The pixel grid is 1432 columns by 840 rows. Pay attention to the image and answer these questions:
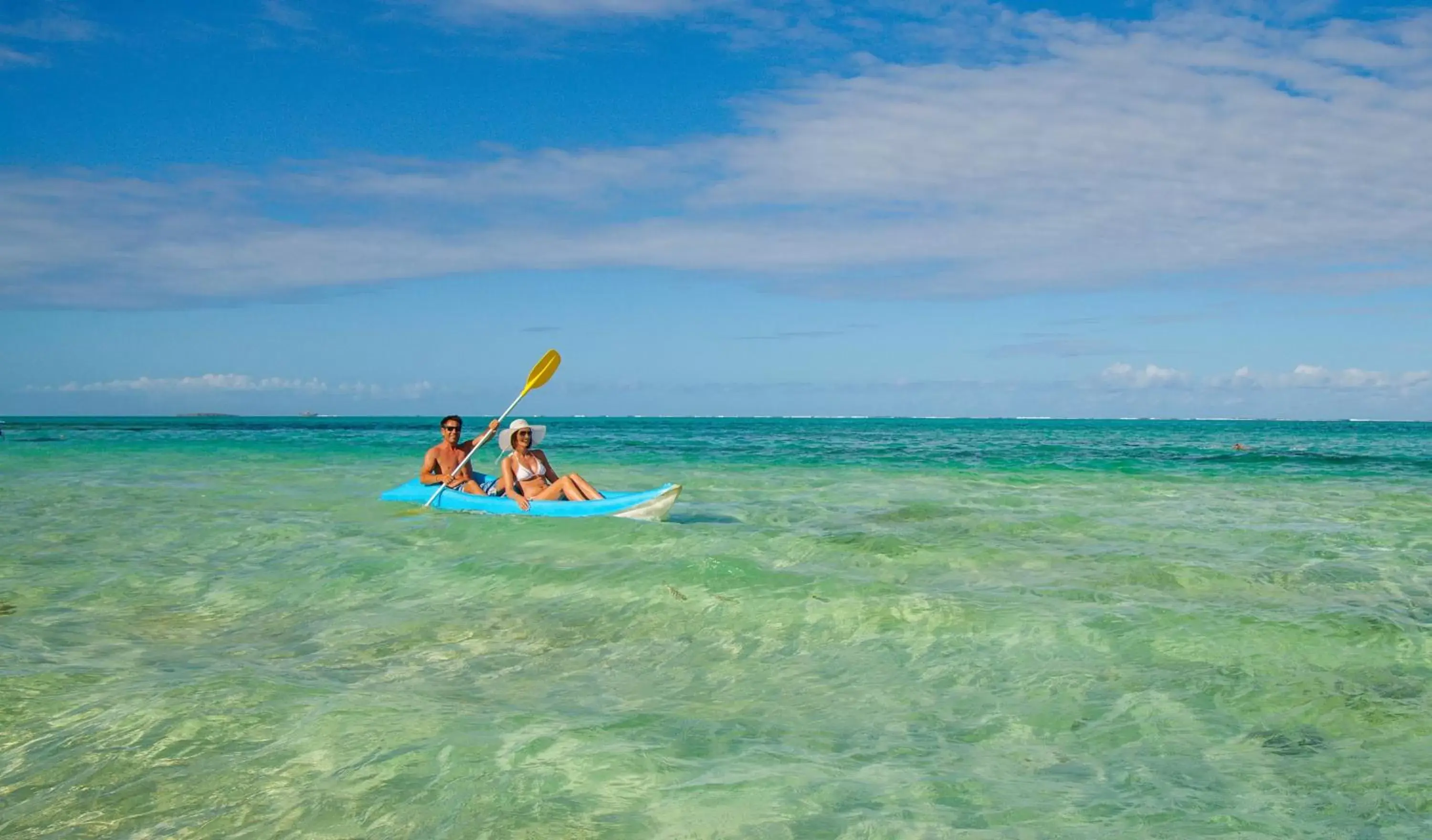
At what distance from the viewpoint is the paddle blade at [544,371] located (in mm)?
15883

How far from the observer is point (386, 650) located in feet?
24.1

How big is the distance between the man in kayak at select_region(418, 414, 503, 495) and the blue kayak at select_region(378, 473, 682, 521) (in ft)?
0.84

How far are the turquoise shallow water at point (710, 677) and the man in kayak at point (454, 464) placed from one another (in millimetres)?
670

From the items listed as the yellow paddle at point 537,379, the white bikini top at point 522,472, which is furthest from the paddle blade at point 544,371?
the white bikini top at point 522,472

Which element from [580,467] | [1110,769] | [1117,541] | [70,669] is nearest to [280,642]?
[70,669]

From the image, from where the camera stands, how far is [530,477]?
13680 millimetres

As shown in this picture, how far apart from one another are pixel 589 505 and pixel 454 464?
3.40m

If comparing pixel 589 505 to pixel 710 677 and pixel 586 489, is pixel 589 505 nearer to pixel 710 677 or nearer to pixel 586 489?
pixel 586 489

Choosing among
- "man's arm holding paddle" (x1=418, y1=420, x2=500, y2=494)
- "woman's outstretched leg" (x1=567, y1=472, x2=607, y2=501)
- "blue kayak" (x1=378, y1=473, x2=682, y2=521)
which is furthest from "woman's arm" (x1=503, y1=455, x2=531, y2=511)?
"man's arm holding paddle" (x1=418, y1=420, x2=500, y2=494)

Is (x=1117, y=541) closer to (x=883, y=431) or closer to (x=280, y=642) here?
(x=280, y=642)

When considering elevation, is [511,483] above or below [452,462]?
below

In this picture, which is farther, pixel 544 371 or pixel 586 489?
pixel 544 371

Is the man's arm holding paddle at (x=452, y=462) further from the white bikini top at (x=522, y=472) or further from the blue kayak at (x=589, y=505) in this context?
the white bikini top at (x=522, y=472)

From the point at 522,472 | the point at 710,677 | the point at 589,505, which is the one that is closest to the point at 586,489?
the point at 589,505
